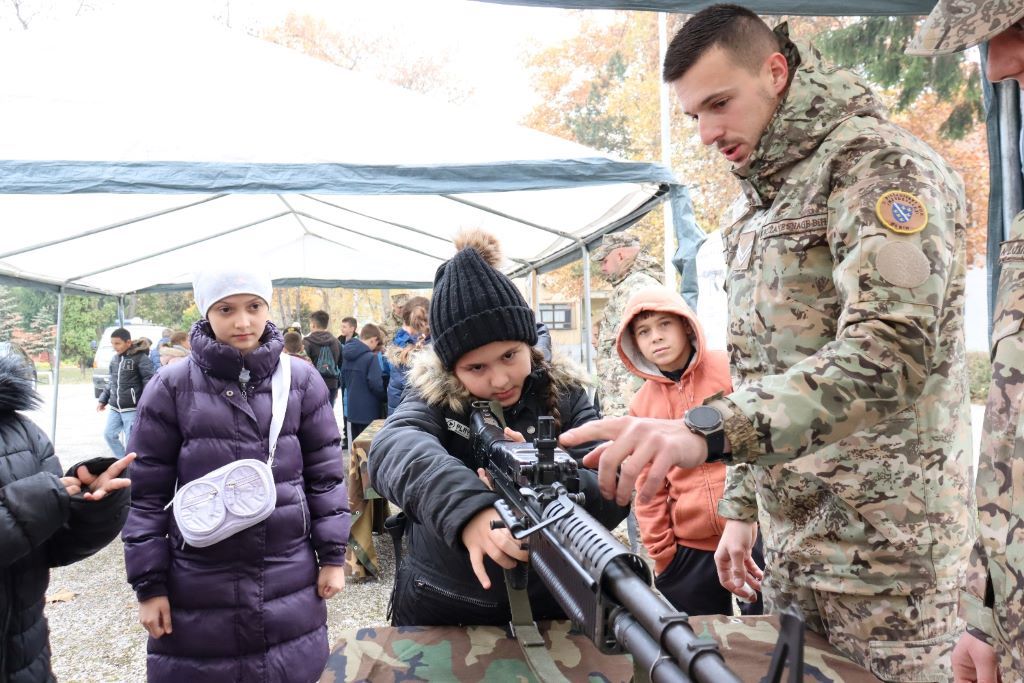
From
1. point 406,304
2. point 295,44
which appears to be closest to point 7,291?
point 295,44

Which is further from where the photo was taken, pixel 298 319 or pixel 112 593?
pixel 298 319

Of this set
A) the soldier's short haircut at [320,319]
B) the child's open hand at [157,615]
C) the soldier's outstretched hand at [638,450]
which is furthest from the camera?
the soldier's short haircut at [320,319]

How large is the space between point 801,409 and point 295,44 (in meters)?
34.9

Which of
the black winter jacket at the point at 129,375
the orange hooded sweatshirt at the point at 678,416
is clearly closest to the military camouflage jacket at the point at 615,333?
the orange hooded sweatshirt at the point at 678,416

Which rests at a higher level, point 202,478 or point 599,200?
point 599,200

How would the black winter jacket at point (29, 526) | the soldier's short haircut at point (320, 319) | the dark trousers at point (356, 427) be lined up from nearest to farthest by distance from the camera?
the black winter jacket at point (29, 526), the dark trousers at point (356, 427), the soldier's short haircut at point (320, 319)

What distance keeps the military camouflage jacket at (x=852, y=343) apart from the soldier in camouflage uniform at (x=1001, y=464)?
11 centimetres

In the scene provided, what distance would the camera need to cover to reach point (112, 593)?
551cm

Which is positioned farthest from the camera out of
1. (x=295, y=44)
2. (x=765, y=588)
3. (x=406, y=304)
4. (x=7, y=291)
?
(x=295, y=44)

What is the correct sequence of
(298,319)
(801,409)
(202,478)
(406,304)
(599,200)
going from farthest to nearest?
(298,319) → (406,304) → (599,200) → (202,478) → (801,409)

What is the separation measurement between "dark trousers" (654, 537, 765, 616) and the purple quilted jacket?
1477 mm

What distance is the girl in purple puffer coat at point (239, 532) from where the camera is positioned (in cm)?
273

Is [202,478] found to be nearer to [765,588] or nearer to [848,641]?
[765,588]

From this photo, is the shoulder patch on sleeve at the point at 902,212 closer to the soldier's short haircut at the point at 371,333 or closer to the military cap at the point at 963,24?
the military cap at the point at 963,24
